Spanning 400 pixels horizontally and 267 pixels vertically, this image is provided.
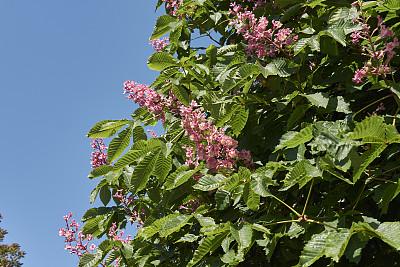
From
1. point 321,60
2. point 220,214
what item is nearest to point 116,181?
point 220,214

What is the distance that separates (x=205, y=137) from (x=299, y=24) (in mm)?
1277

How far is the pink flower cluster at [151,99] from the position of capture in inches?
109

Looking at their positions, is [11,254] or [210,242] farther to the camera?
[11,254]

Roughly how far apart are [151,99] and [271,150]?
33.5 inches

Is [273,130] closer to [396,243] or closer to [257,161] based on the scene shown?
[257,161]

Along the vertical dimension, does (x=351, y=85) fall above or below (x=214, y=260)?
above

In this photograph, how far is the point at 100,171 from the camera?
9.18 ft

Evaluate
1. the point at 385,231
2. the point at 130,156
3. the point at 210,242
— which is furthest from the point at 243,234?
the point at 130,156

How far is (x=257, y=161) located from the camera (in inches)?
97.0

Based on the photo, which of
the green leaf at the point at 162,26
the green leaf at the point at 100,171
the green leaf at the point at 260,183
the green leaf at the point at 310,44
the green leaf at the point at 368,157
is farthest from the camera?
the green leaf at the point at 162,26

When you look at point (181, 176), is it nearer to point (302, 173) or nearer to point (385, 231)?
point (302, 173)

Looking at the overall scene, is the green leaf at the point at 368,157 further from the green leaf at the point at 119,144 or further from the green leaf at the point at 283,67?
the green leaf at the point at 119,144

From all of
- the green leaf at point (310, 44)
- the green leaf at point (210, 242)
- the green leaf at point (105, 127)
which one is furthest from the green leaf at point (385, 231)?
the green leaf at point (105, 127)

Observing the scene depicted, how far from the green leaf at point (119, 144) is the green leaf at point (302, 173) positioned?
1.13 metres
